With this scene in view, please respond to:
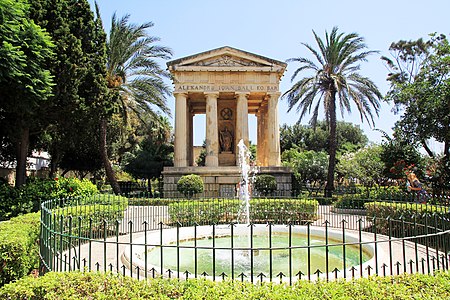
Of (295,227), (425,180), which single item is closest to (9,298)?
(295,227)

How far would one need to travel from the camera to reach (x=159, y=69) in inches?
997

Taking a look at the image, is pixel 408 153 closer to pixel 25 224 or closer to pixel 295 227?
pixel 295 227

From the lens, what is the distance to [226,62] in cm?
2556

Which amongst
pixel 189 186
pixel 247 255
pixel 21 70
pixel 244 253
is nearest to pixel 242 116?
pixel 189 186

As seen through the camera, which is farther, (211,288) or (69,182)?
(69,182)

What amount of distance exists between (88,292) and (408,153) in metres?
20.8

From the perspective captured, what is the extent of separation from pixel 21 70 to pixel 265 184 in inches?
564

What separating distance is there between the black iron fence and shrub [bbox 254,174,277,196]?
560 cm

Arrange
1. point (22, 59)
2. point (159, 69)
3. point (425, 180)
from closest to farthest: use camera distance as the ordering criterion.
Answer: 1. point (22, 59)
2. point (425, 180)
3. point (159, 69)

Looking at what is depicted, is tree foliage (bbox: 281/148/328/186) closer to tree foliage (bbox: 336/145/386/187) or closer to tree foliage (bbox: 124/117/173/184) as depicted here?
tree foliage (bbox: 336/145/386/187)

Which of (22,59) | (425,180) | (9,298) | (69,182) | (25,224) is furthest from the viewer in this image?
(425,180)

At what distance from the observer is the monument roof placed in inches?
998

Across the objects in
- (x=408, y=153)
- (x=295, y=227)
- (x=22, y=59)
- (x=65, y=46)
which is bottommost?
(x=295, y=227)

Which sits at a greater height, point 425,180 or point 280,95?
point 280,95
